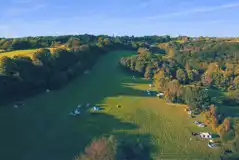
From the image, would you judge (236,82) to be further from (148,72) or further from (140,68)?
(140,68)

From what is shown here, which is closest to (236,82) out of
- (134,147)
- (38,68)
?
(38,68)

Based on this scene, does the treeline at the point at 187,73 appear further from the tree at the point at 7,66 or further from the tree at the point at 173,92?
the tree at the point at 7,66

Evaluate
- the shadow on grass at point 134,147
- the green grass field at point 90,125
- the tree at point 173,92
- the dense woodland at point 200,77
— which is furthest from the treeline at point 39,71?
the shadow on grass at point 134,147

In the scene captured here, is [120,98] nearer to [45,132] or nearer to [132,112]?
[132,112]

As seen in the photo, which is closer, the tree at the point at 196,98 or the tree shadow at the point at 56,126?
the tree shadow at the point at 56,126

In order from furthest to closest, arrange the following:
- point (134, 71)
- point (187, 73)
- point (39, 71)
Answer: point (134, 71)
point (187, 73)
point (39, 71)

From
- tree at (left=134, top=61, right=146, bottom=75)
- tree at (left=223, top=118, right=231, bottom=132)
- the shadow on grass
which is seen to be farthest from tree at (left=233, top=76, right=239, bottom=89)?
the shadow on grass

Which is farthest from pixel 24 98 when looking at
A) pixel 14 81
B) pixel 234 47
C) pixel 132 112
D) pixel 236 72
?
pixel 234 47
